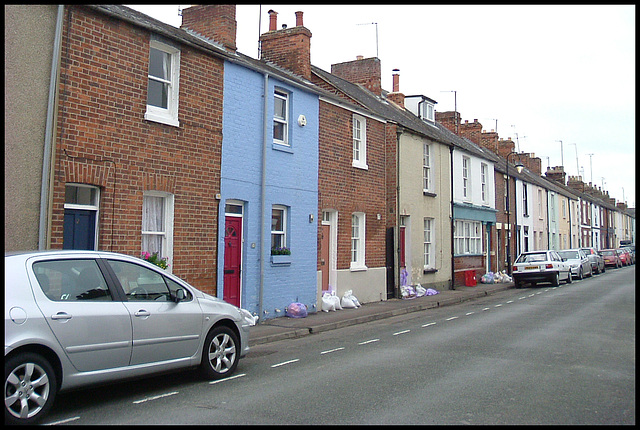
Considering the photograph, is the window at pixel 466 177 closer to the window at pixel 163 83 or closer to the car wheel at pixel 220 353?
the window at pixel 163 83

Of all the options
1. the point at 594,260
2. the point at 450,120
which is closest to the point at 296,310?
the point at 450,120

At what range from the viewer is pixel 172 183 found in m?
11.7

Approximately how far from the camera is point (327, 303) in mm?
15906

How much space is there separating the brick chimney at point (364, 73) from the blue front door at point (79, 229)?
16946 mm

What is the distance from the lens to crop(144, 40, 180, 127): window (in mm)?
11648

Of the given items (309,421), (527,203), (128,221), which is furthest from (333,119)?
(527,203)

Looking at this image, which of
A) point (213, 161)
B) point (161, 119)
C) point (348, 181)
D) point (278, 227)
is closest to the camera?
point (161, 119)

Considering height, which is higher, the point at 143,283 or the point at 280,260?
the point at 280,260

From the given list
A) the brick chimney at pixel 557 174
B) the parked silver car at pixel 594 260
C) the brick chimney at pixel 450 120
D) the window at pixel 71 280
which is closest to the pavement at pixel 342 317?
the window at pixel 71 280

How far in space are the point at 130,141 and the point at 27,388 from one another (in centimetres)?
619

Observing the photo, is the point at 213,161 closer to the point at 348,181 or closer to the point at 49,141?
the point at 49,141

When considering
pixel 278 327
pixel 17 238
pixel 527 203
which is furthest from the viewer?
pixel 527 203

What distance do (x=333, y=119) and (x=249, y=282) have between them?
233 inches

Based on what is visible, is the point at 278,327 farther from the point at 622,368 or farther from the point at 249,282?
the point at 622,368
